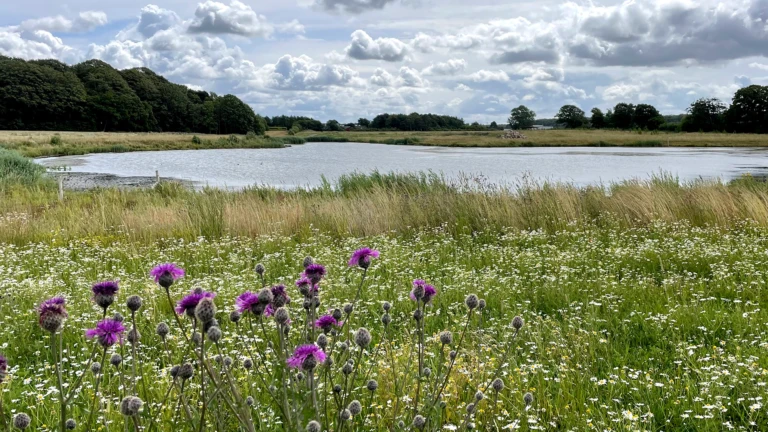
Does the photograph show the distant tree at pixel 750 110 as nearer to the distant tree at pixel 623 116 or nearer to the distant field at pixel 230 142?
the distant field at pixel 230 142

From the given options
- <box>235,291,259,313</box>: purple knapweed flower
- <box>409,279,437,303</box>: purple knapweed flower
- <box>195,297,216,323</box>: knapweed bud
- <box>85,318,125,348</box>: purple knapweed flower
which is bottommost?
<box>85,318,125,348</box>: purple knapweed flower

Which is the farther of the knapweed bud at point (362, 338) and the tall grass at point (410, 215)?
the tall grass at point (410, 215)

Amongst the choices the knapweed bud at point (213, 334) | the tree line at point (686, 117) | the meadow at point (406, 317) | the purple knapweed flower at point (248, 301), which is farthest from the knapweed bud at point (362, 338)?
the tree line at point (686, 117)

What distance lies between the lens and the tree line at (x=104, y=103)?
89812 millimetres

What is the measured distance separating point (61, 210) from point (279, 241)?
647 centimetres

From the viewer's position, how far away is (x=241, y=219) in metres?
10.7

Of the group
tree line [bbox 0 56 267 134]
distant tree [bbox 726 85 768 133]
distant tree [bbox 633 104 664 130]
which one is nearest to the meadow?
distant tree [bbox 726 85 768 133]

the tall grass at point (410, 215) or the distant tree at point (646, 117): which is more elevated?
the distant tree at point (646, 117)

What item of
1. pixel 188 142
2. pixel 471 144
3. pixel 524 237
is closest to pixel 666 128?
pixel 471 144

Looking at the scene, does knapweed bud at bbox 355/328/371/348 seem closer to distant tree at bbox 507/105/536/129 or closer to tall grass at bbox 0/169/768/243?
tall grass at bbox 0/169/768/243

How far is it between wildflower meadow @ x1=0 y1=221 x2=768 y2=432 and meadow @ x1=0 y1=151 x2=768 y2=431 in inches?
1.0

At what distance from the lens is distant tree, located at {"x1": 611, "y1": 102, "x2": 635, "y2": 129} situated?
107m

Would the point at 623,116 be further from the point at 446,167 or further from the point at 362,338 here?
the point at 362,338

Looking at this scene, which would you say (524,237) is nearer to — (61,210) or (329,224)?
(329,224)
